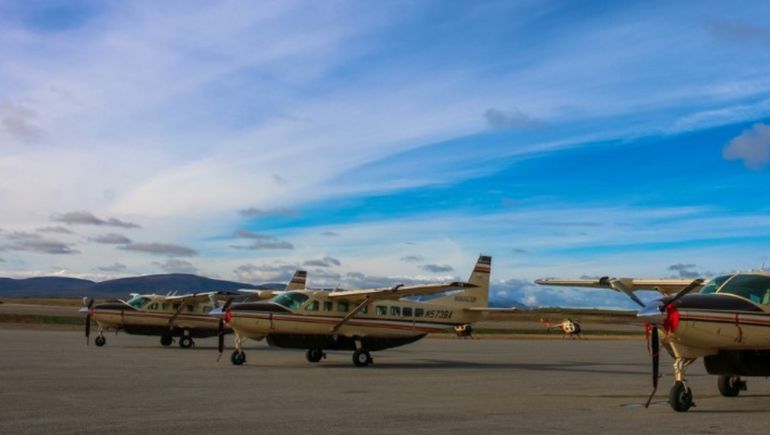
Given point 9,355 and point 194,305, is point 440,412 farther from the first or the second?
point 194,305

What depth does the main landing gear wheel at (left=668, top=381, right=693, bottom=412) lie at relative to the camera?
12180 mm

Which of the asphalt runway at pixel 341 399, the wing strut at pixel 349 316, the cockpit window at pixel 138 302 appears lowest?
the asphalt runway at pixel 341 399

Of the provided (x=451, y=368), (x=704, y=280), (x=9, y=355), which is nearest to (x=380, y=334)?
(x=451, y=368)

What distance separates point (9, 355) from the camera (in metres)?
23.5

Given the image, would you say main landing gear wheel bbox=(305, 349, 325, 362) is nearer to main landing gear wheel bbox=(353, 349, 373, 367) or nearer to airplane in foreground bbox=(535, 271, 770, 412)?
main landing gear wheel bbox=(353, 349, 373, 367)

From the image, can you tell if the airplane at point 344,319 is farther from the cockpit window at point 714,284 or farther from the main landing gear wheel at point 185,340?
the main landing gear wheel at point 185,340

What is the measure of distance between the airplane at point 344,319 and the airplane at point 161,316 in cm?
1032

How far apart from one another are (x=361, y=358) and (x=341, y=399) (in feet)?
35.3

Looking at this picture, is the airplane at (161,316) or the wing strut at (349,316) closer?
the wing strut at (349,316)

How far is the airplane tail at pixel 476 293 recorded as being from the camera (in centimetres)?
2759

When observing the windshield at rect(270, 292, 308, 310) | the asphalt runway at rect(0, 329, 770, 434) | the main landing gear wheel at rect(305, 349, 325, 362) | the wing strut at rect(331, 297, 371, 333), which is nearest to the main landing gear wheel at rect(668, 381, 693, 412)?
the asphalt runway at rect(0, 329, 770, 434)

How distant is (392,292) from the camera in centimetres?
2386

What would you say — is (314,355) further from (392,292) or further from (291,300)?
(392,292)

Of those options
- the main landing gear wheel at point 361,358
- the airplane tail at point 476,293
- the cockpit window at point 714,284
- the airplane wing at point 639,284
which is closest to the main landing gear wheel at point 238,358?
the main landing gear wheel at point 361,358
